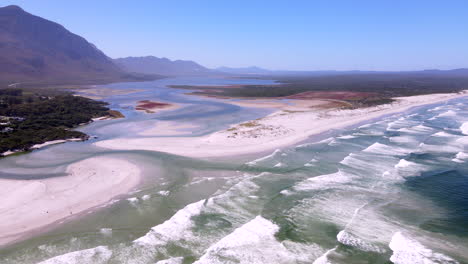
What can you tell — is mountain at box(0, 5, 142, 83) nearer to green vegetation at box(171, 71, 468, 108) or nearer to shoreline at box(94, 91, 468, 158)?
green vegetation at box(171, 71, 468, 108)

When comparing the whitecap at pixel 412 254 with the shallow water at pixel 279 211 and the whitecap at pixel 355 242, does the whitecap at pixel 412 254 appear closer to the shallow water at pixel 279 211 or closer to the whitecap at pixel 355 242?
the shallow water at pixel 279 211

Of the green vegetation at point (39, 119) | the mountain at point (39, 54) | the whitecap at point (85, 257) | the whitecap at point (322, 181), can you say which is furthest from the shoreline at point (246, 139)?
the mountain at point (39, 54)

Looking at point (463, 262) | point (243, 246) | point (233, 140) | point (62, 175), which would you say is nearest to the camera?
point (463, 262)

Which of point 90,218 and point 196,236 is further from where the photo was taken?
point 90,218

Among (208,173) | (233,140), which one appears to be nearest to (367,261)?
(208,173)

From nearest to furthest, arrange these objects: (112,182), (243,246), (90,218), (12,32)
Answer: (243,246)
(90,218)
(112,182)
(12,32)

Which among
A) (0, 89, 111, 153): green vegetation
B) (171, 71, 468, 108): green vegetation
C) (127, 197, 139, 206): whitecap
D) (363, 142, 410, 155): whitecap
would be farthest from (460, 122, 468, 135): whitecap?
(0, 89, 111, 153): green vegetation

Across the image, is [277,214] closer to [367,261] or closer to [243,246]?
[243,246]
